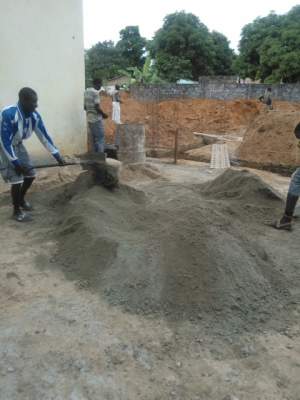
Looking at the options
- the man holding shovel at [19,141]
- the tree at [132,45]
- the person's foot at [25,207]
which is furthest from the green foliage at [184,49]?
the man holding shovel at [19,141]

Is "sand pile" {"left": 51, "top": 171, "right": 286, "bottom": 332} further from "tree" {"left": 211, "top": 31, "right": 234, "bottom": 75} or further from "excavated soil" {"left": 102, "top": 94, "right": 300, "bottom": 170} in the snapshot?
"tree" {"left": 211, "top": 31, "right": 234, "bottom": 75}

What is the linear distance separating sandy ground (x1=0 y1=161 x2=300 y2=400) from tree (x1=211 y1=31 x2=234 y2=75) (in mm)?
30104

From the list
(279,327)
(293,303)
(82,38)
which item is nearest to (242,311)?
(279,327)

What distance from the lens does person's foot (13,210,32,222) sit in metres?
4.75

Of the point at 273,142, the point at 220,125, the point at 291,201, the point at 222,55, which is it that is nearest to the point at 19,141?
the point at 291,201

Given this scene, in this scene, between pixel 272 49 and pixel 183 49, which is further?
pixel 183 49

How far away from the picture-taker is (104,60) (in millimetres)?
43062

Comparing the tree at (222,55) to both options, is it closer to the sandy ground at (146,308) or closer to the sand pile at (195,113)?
the sand pile at (195,113)

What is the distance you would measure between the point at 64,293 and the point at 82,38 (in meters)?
5.26

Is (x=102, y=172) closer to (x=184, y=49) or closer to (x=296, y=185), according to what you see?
(x=296, y=185)

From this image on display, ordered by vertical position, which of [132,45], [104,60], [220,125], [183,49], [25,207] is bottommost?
[220,125]

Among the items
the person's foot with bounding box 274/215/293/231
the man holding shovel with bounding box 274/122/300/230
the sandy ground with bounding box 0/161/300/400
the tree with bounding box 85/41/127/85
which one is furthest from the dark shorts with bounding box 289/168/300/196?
the tree with bounding box 85/41/127/85

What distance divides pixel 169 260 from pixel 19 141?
2.40m

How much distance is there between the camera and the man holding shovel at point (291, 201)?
15.0 ft
